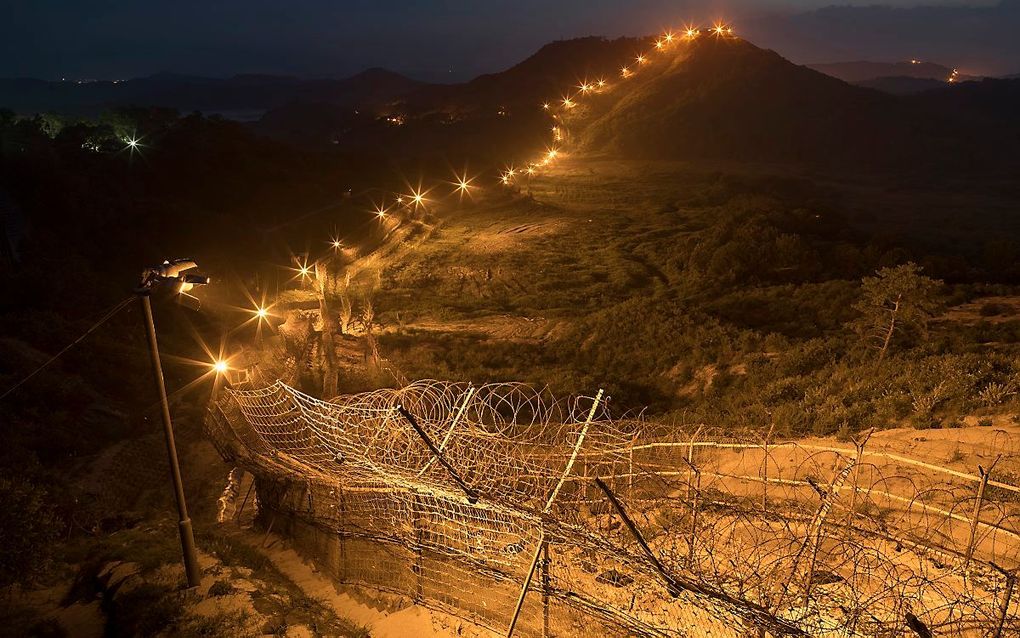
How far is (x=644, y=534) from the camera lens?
7914 millimetres

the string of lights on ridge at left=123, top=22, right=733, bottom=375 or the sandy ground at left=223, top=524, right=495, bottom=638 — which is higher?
the string of lights on ridge at left=123, top=22, right=733, bottom=375

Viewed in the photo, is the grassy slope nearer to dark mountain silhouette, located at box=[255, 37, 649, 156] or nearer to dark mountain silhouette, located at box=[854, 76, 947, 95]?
dark mountain silhouette, located at box=[255, 37, 649, 156]

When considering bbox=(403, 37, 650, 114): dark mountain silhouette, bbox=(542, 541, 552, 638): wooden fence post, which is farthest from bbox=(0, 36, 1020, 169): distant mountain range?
bbox=(542, 541, 552, 638): wooden fence post

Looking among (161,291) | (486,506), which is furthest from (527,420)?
(161,291)

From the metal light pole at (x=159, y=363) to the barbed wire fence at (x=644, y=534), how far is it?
162cm

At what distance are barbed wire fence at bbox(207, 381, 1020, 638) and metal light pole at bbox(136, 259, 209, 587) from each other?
5.32ft

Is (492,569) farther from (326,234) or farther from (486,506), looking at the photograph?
(326,234)

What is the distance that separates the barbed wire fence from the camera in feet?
18.7

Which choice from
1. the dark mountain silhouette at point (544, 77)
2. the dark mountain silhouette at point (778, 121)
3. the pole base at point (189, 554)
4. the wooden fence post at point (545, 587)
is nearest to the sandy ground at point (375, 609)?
the wooden fence post at point (545, 587)

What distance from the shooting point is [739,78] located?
259ft

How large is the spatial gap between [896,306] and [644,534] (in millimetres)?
11415

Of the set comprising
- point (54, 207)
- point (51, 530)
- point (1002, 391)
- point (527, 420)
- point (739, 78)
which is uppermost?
point (739, 78)

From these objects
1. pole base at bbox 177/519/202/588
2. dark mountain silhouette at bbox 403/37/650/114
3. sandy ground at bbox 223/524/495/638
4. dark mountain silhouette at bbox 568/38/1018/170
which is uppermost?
dark mountain silhouette at bbox 403/37/650/114

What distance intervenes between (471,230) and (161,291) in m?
18.7
